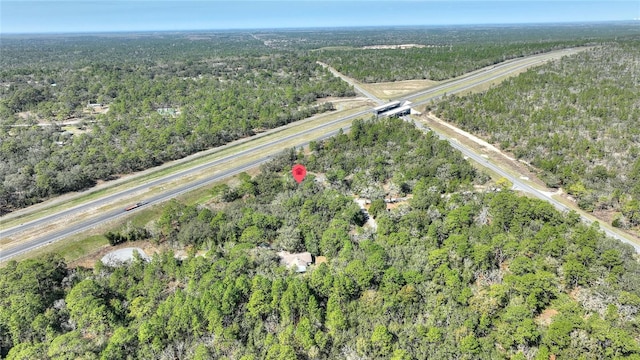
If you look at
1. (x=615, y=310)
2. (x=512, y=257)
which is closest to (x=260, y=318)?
(x=512, y=257)

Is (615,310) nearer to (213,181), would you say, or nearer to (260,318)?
(260,318)

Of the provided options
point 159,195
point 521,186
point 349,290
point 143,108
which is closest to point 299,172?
point 159,195

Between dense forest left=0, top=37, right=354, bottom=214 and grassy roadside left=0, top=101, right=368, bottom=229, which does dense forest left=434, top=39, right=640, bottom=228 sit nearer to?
grassy roadside left=0, top=101, right=368, bottom=229

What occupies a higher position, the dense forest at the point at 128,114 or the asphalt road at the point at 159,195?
the dense forest at the point at 128,114

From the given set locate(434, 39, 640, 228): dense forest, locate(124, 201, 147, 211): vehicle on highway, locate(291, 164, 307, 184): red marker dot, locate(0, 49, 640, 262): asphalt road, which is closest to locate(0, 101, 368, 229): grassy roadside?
locate(0, 49, 640, 262): asphalt road

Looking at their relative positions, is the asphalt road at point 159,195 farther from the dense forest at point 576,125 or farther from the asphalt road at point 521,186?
the dense forest at point 576,125

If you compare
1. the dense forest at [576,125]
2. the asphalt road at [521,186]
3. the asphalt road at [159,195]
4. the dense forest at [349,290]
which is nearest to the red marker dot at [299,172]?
the asphalt road at [159,195]
